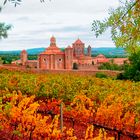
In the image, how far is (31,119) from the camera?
7242mm

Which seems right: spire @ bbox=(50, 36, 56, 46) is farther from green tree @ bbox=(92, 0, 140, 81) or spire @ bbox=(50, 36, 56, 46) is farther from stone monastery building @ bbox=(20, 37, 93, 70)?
→ green tree @ bbox=(92, 0, 140, 81)

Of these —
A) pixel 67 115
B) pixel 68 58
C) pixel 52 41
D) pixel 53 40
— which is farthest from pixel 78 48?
pixel 67 115

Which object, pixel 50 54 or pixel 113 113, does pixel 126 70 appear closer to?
pixel 113 113

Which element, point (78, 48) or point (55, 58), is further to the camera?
point (78, 48)

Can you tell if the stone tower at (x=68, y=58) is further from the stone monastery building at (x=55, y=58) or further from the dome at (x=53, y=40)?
the dome at (x=53, y=40)

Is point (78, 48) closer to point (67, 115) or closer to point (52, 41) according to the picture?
point (52, 41)

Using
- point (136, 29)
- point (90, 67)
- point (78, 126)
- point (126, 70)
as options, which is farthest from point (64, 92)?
point (90, 67)

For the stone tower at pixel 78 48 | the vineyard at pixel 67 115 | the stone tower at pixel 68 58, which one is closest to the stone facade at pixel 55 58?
the stone tower at pixel 68 58

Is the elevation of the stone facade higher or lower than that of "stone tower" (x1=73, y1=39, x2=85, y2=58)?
lower

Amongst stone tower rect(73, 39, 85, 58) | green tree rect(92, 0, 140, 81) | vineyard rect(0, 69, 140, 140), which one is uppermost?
stone tower rect(73, 39, 85, 58)

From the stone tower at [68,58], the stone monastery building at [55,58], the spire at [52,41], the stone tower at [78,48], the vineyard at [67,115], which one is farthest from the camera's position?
the stone tower at [78,48]

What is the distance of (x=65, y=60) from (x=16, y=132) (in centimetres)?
10296


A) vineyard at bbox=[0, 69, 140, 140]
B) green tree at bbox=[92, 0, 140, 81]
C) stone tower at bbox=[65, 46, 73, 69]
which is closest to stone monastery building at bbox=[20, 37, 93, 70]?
stone tower at bbox=[65, 46, 73, 69]

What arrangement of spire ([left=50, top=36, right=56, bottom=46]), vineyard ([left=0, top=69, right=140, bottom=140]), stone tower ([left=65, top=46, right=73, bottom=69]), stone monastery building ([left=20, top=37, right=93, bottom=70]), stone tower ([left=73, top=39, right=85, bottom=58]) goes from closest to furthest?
1. vineyard ([left=0, top=69, right=140, bottom=140])
2. stone monastery building ([left=20, top=37, right=93, bottom=70])
3. stone tower ([left=65, top=46, right=73, bottom=69])
4. spire ([left=50, top=36, right=56, bottom=46])
5. stone tower ([left=73, top=39, right=85, bottom=58])
